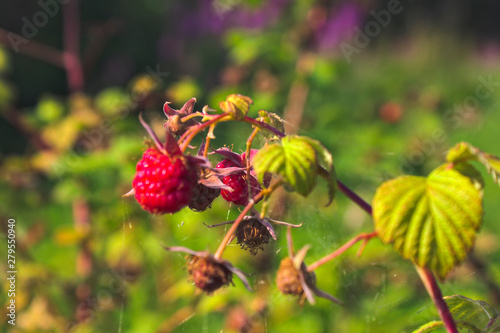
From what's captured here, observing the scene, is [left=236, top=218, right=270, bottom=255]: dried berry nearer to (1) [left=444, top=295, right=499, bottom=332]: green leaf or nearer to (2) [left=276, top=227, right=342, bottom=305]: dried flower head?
(2) [left=276, top=227, right=342, bottom=305]: dried flower head

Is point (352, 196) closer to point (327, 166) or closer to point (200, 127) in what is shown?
point (327, 166)

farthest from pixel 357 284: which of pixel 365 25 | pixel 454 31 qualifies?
pixel 454 31

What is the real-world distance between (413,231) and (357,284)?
399 millimetres

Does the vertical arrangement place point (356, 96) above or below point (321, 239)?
below

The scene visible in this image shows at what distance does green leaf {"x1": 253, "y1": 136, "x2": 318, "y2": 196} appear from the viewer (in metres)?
0.68

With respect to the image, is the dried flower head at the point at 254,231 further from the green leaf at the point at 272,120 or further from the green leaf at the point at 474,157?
the green leaf at the point at 474,157

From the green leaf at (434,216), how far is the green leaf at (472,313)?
131 mm

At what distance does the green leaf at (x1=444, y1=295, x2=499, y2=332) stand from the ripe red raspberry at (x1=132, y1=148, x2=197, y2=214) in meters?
0.39

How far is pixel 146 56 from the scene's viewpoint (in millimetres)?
6691

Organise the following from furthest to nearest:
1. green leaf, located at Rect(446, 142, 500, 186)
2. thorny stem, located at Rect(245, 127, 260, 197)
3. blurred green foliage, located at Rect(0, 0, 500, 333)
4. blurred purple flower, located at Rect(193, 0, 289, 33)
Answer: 1. blurred purple flower, located at Rect(193, 0, 289, 33)
2. blurred green foliage, located at Rect(0, 0, 500, 333)
3. thorny stem, located at Rect(245, 127, 260, 197)
4. green leaf, located at Rect(446, 142, 500, 186)

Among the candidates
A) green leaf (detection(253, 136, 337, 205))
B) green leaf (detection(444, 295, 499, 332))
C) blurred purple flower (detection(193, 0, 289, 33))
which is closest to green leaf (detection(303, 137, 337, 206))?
green leaf (detection(253, 136, 337, 205))

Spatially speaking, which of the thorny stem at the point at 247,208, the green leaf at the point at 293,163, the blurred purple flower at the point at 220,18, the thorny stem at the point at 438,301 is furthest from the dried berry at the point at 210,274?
the blurred purple flower at the point at 220,18

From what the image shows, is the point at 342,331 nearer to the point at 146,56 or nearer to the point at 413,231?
the point at 413,231

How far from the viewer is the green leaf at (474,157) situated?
66 centimetres
